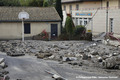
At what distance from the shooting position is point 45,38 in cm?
3177

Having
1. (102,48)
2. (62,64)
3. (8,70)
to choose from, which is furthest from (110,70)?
(102,48)

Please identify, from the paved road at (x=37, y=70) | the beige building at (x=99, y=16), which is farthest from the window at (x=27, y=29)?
the paved road at (x=37, y=70)

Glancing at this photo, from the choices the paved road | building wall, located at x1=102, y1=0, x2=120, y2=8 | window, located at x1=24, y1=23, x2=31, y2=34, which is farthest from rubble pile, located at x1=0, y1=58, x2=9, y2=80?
building wall, located at x1=102, y1=0, x2=120, y2=8

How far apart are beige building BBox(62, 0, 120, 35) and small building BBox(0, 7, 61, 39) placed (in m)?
4.70

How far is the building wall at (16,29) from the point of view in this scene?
31.1 metres

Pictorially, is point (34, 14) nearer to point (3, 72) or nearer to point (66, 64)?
point (66, 64)

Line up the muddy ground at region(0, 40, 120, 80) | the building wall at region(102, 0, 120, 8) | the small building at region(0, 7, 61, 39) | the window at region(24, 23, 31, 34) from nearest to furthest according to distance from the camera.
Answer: the muddy ground at region(0, 40, 120, 80)
the small building at region(0, 7, 61, 39)
the window at region(24, 23, 31, 34)
the building wall at region(102, 0, 120, 8)

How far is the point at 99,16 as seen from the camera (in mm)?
32750

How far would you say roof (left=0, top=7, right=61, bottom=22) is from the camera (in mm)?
31906

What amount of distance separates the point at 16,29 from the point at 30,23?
6.36ft

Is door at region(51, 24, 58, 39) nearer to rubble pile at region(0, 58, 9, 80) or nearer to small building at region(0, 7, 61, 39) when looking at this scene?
small building at region(0, 7, 61, 39)

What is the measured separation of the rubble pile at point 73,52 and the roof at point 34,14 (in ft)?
29.2

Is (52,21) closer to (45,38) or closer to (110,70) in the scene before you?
(45,38)

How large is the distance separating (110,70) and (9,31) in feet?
64.2
